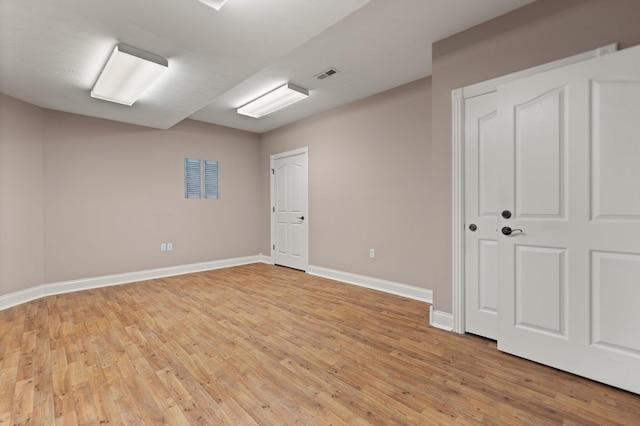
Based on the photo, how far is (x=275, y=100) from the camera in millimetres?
4062

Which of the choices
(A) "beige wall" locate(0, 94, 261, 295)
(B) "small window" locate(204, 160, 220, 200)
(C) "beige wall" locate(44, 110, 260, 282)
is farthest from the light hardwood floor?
(B) "small window" locate(204, 160, 220, 200)

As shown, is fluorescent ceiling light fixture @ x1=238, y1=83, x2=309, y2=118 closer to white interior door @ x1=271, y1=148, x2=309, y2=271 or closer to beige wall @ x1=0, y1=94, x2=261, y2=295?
white interior door @ x1=271, y1=148, x2=309, y2=271

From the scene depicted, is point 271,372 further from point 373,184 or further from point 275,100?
point 275,100

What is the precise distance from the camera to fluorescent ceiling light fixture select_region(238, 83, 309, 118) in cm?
374

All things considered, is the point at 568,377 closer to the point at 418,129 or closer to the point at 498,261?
the point at 498,261

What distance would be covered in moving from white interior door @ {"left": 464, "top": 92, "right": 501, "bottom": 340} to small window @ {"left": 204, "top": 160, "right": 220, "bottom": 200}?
446cm

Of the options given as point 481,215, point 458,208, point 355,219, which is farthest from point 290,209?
point 481,215

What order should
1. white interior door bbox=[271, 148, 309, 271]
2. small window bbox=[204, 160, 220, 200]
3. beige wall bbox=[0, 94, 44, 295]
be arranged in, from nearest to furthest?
1. beige wall bbox=[0, 94, 44, 295]
2. white interior door bbox=[271, 148, 309, 271]
3. small window bbox=[204, 160, 220, 200]

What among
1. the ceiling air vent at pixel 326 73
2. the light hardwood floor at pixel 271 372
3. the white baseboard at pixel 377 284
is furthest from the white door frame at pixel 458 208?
the ceiling air vent at pixel 326 73

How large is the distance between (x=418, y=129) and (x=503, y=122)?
4.54 feet

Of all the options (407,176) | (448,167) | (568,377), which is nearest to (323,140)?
(407,176)

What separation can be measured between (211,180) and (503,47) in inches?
191

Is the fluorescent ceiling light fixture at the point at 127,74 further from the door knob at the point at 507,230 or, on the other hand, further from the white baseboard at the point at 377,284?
the white baseboard at the point at 377,284

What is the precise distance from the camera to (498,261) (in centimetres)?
230
